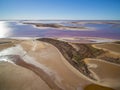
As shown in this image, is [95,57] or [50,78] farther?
[95,57]

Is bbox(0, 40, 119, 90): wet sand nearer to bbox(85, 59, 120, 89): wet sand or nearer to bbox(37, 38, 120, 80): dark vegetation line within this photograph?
bbox(37, 38, 120, 80): dark vegetation line

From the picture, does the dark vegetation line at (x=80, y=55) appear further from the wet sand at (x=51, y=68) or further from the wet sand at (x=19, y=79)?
the wet sand at (x=19, y=79)

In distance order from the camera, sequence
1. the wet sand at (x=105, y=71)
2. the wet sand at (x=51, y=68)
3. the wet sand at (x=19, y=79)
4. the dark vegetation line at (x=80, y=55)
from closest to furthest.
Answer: the wet sand at (x=19, y=79), the wet sand at (x=51, y=68), the wet sand at (x=105, y=71), the dark vegetation line at (x=80, y=55)

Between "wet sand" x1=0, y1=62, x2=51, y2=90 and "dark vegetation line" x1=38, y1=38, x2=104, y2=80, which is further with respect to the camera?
"dark vegetation line" x1=38, y1=38, x2=104, y2=80

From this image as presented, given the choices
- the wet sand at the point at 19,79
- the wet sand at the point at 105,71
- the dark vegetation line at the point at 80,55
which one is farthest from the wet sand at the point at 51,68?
the wet sand at the point at 105,71

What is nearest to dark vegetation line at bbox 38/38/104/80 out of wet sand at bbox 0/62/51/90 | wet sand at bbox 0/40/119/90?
wet sand at bbox 0/40/119/90

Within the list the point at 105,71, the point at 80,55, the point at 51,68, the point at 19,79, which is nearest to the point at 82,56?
the point at 80,55

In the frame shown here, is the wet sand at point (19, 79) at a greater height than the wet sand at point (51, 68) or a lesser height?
greater

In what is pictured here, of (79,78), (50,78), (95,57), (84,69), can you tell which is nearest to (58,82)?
(50,78)

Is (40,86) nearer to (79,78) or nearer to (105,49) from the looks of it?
(79,78)

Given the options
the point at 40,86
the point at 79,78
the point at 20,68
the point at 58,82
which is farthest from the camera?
the point at 20,68

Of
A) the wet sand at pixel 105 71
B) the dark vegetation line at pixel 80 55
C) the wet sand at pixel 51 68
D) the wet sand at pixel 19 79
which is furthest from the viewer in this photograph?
the dark vegetation line at pixel 80 55
